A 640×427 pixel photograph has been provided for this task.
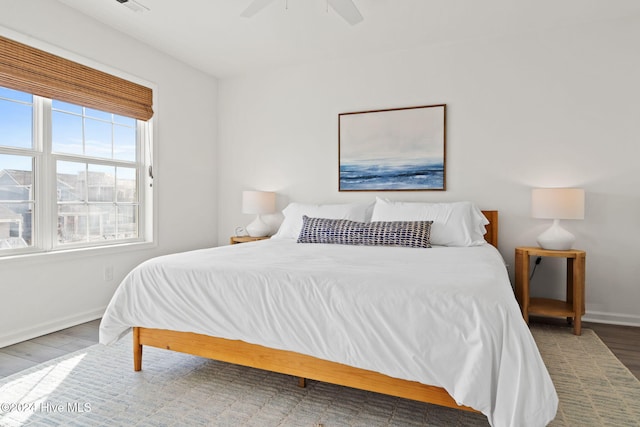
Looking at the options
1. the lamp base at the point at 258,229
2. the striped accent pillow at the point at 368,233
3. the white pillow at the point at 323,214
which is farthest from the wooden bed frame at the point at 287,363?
the lamp base at the point at 258,229

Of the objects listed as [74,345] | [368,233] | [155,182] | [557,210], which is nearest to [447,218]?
[368,233]

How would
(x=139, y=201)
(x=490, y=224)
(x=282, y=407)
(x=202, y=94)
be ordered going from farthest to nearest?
(x=202, y=94) < (x=139, y=201) < (x=490, y=224) < (x=282, y=407)

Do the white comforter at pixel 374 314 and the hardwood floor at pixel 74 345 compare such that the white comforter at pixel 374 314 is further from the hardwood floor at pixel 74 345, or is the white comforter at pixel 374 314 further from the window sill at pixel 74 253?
the window sill at pixel 74 253

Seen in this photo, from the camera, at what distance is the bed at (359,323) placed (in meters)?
1.34

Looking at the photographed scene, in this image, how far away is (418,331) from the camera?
1.47m

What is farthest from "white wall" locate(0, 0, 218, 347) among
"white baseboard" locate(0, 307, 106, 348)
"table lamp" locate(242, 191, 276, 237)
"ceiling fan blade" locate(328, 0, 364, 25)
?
"ceiling fan blade" locate(328, 0, 364, 25)

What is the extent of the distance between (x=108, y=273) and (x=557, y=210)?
12.5 ft

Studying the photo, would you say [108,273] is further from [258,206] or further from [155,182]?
[258,206]

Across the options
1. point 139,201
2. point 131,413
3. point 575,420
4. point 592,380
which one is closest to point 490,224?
point 592,380

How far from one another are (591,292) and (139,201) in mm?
4232

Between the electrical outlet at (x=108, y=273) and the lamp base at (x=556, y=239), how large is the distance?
3.69 metres

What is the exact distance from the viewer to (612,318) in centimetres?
311

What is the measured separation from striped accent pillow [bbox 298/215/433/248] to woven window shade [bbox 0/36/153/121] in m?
1.98

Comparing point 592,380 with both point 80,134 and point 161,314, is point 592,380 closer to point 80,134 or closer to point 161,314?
point 161,314
